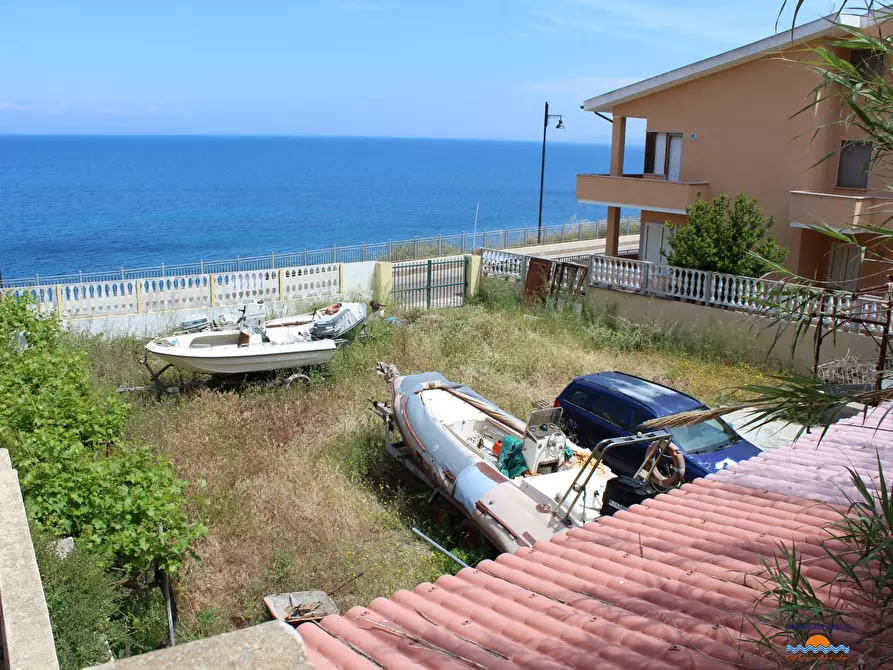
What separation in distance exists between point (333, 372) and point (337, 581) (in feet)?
24.2

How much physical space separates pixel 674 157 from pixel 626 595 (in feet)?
69.4

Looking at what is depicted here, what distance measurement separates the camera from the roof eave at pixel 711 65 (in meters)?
18.8

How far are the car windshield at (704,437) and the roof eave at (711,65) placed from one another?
11.6 metres

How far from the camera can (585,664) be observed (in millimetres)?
3854

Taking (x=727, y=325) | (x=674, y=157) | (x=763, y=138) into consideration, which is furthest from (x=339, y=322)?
(x=674, y=157)

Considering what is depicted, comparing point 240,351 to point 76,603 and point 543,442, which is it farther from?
point 76,603

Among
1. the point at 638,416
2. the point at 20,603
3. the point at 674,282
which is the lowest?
the point at 638,416

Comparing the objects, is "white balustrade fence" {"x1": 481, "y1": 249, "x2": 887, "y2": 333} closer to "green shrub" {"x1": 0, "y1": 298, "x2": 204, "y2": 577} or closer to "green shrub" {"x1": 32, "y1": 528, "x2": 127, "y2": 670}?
"green shrub" {"x1": 0, "y1": 298, "x2": 204, "y2": 577}

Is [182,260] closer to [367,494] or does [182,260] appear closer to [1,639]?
[367,494]

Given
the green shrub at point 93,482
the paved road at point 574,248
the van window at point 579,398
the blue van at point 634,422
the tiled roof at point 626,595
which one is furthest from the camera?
the paved road at point 574,248

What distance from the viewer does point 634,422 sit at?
11258mm

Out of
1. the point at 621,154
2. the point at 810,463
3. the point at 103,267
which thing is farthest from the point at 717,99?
the point at 103,267

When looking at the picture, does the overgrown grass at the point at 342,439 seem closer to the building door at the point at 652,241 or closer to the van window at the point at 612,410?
the van window at the point at 612,410

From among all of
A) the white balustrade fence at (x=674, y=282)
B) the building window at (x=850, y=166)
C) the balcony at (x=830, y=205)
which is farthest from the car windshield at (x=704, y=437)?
the building window at (x=850, y=166)
